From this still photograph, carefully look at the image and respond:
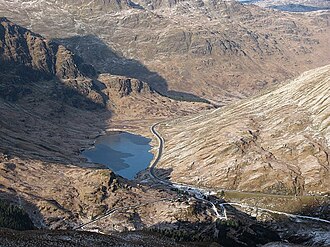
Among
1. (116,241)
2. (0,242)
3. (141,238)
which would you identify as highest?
(0,242)

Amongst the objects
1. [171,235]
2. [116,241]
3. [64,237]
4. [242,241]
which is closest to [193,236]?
[171,235]

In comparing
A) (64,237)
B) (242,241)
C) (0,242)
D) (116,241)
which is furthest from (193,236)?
(0,242)

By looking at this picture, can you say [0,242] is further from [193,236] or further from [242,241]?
[242,241]

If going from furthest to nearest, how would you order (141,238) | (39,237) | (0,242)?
(141,238), (39,237), (0,242)

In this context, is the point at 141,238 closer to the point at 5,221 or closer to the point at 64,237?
the point at 64,237

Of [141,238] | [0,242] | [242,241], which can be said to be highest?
[0,242]

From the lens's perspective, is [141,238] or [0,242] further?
[141,238]

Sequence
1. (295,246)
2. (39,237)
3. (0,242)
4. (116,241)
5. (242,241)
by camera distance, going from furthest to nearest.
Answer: (242,241)
(295,246)
(116,241)
(39,237)
(0,242)

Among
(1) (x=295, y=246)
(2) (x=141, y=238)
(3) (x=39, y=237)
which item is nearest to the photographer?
(3) (x=39, y=237)

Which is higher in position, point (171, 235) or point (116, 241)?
point (116, 241)
